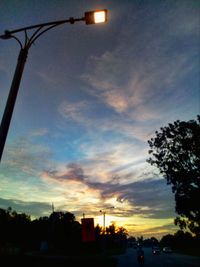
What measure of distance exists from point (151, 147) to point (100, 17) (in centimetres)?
3347

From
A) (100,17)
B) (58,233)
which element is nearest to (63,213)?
(58,233)

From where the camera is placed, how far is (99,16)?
7953 millimetres

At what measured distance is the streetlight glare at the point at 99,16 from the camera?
789 cm

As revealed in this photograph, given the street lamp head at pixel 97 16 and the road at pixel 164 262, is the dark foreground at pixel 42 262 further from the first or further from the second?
the street lamp head at pixel 97 16

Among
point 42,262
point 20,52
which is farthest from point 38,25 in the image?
point 42,262

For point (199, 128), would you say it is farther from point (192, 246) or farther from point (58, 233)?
point (192, 246)

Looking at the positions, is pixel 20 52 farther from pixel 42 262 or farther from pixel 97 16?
pixel 42 262

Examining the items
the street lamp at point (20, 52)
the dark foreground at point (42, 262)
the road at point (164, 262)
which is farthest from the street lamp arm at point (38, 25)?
the road at point (164, 262)

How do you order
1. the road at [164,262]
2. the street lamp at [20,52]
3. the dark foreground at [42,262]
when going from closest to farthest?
the street lamp at [20,52], the dark foreground at [42,262], the road at [164,262]

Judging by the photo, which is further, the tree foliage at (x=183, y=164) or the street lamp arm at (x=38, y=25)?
the tree foliage at (x=183, y=164)

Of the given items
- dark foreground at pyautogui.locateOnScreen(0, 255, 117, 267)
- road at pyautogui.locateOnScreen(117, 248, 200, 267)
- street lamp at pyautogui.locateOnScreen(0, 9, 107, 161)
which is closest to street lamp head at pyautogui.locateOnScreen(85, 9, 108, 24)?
street lamp at pyautogui.locateOnScreen(0, 9, 107, 161)

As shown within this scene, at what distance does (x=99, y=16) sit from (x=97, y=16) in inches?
2.4

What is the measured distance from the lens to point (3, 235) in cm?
7881

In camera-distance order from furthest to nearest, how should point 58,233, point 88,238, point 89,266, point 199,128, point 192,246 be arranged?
point 192,246 < point 58,233 < point 199,128 < point 89,266 < point 88,238
